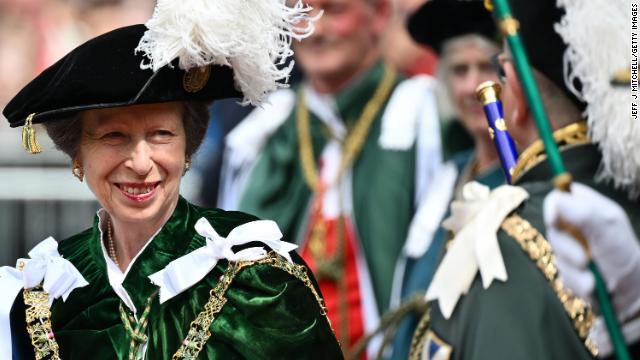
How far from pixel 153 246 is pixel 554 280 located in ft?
3.92

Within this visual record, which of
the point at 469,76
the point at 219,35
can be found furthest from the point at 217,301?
the point at 469,76

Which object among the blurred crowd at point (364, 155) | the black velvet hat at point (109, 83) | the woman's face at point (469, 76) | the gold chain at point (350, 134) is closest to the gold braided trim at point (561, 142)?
the black velvet hat at point (109, 83)

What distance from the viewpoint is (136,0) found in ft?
27.2

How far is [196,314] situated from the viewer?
4.03 m

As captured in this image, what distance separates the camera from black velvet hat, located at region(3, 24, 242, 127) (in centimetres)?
396

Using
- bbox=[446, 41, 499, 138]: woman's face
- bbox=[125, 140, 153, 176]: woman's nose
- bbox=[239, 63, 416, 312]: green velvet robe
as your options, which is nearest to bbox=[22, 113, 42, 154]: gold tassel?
bbox=[125, 140, 153, 176]: woman's nose

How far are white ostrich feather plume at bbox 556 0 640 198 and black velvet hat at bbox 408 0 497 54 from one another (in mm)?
2389

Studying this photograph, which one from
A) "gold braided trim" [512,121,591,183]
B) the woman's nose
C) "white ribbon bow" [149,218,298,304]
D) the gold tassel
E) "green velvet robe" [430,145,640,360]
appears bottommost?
"white ribbon bow" [149,218,298,304]

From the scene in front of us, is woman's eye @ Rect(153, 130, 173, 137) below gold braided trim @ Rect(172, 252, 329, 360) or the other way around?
the other way around

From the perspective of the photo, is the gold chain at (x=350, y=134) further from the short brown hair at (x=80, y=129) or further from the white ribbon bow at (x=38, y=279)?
the white ribbon bow at (x=38, y=279)

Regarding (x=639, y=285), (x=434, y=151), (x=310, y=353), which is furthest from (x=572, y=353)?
(x=434, y=151)

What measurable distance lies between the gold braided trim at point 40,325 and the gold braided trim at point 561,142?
1.35 meters

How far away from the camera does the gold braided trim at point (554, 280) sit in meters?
3.48

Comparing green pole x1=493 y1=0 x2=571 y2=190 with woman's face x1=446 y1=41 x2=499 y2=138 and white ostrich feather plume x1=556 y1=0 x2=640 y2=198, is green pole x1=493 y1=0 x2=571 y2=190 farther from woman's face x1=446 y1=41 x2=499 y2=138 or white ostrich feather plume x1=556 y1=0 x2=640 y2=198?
woman's face x1=446 y1=41 x2=499 y2=138
